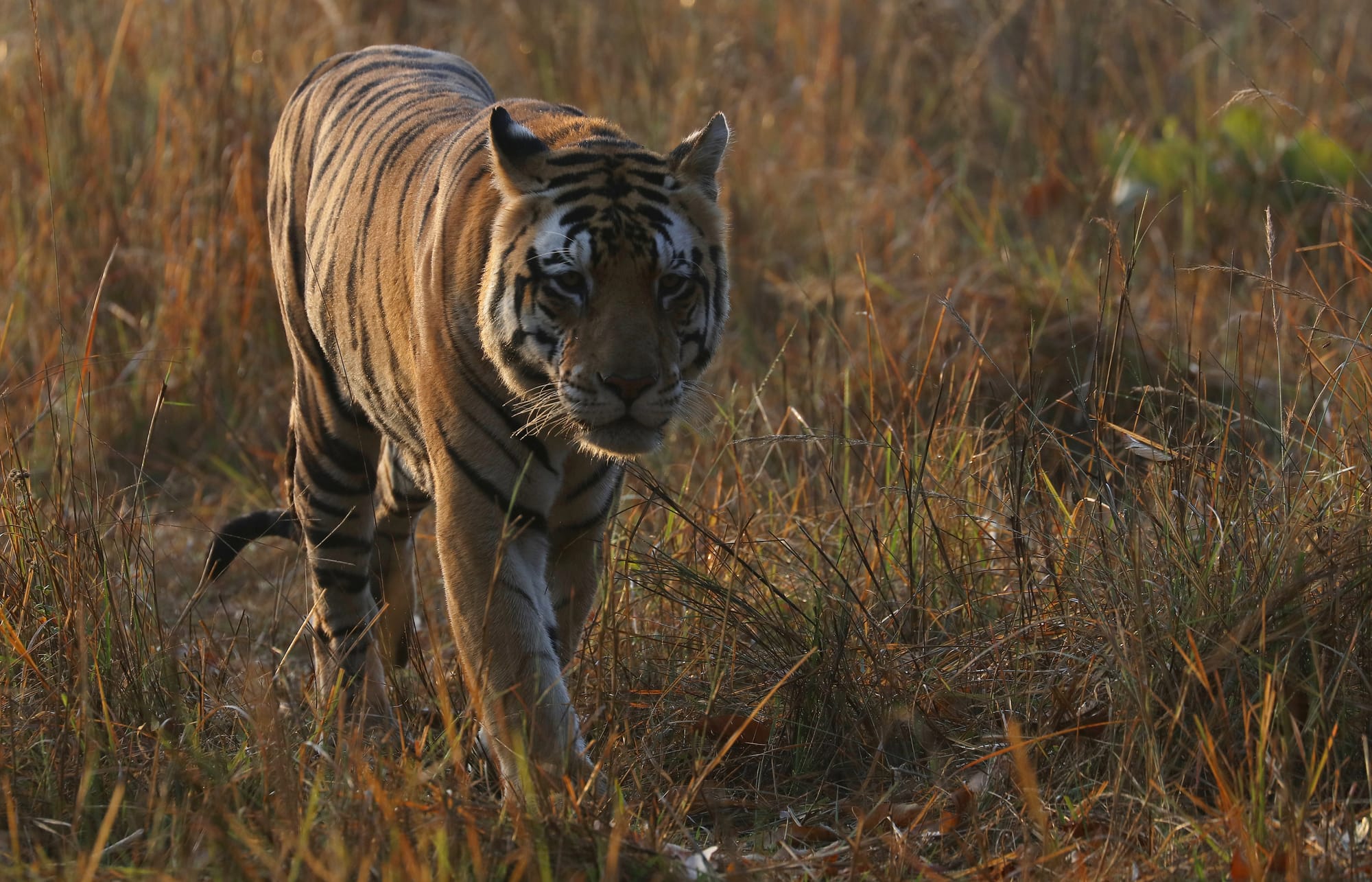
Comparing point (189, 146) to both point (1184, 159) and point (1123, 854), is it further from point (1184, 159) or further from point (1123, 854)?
point (1123, 854)

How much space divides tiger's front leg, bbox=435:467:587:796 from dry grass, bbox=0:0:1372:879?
0.09 m

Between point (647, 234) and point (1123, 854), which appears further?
point (647, 234)

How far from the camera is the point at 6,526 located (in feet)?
10.0

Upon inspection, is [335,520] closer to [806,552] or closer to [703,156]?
[806,552]

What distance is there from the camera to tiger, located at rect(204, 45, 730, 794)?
279cm

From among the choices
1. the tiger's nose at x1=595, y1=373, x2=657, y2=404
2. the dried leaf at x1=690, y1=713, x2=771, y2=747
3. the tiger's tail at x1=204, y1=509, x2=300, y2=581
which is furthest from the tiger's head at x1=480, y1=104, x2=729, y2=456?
the tiger's tail at x1=204, y1=509, x2=300, y2=581

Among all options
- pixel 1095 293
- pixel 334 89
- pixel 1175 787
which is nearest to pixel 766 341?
pixel 1095 293

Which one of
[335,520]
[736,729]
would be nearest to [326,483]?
[335,520]

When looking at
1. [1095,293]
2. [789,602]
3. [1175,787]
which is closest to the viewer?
[1175,787]

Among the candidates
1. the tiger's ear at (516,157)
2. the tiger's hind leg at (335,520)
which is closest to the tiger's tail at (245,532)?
the tiger's hind leg at (335,520)

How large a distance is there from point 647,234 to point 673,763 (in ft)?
3.39

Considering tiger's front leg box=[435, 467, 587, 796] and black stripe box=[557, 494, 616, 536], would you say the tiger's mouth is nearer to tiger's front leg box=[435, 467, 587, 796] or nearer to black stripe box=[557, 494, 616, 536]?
tiger's front leg box=[435, 467, 587, 796]

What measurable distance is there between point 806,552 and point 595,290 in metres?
1.18

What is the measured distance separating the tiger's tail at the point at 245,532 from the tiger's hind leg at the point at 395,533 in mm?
243
